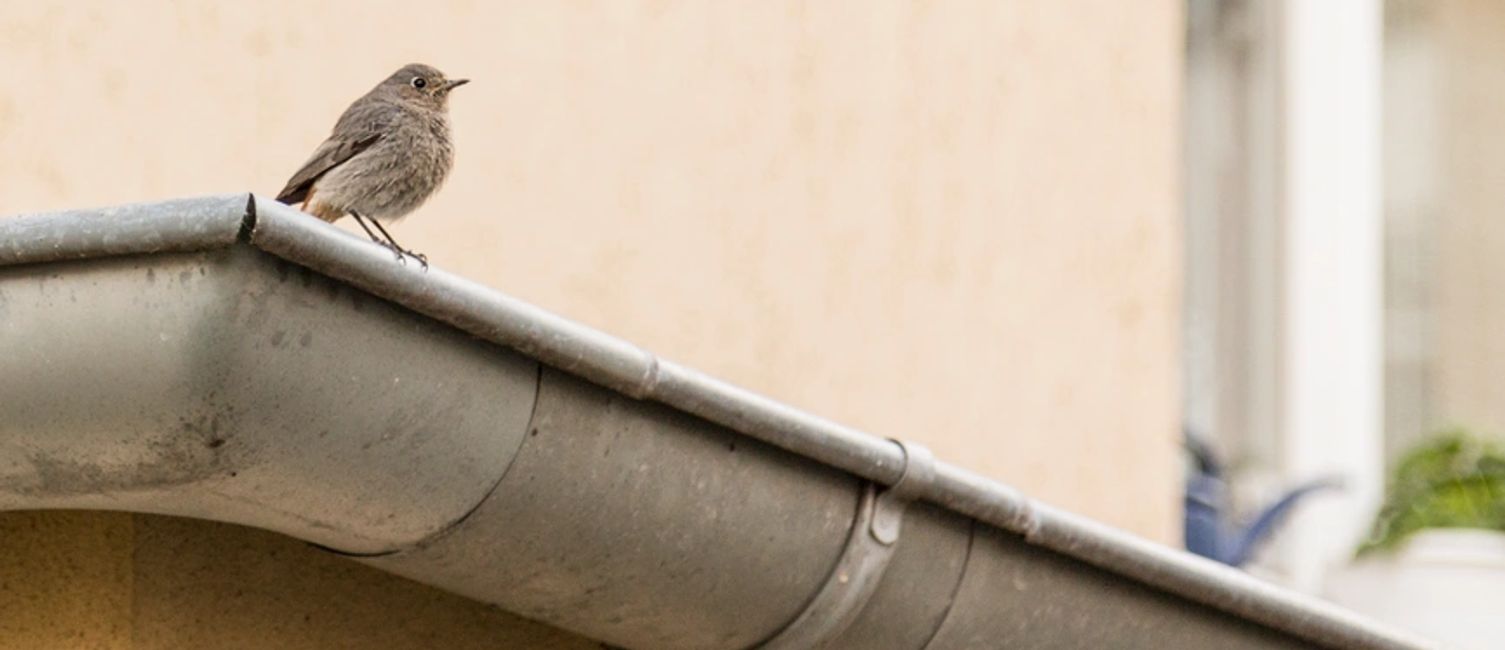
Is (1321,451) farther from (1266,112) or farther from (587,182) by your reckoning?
(587,182)

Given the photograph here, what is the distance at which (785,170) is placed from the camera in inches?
221

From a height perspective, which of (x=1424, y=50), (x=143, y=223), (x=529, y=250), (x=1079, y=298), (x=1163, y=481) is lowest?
(x=1424, y=50)

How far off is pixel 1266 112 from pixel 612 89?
5470 millimetres

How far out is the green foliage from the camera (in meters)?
8.73

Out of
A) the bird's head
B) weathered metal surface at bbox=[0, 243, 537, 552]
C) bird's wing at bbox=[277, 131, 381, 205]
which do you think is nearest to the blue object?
the bird's head

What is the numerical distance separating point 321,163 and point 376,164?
0.09m

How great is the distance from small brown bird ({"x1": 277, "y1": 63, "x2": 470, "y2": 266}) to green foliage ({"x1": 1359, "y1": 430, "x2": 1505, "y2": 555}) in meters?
4.67

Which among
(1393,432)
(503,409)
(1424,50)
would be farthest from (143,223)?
(1424,50)

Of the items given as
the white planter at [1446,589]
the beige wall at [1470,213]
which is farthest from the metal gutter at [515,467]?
the beige wall at [1470,213]

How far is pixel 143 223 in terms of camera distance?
346 centimetres

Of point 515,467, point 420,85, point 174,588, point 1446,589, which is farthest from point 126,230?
point 1446,589

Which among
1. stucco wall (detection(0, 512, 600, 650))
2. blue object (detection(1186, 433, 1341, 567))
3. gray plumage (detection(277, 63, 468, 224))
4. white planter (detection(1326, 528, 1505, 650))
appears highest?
gray plumage (detection(277, 63, 468, 224))

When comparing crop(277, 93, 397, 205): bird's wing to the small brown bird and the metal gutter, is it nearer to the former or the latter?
the small brown bird

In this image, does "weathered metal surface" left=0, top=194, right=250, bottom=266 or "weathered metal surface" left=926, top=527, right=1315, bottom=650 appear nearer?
"weathered metal surface" left=0, top=194, right=250, bottom=266
